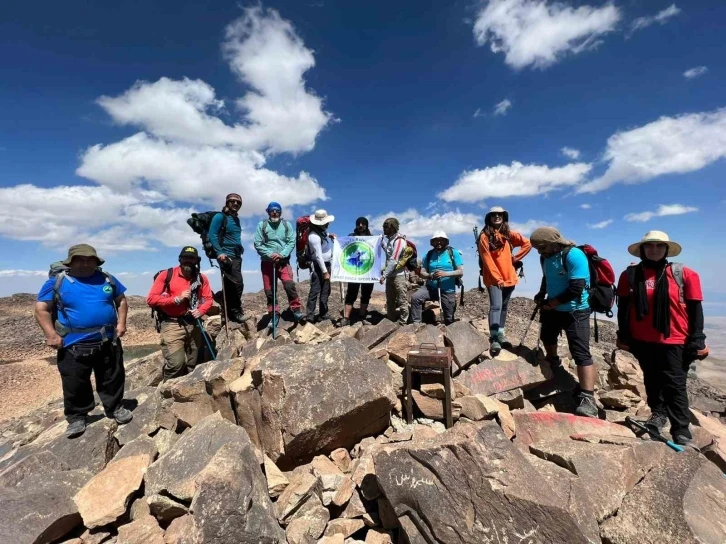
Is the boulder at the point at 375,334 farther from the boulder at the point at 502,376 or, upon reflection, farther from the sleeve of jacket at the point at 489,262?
the sleeve of jacket at the point at 489,262

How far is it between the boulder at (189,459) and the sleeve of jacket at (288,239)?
541 cm

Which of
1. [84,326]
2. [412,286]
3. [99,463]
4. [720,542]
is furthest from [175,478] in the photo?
[412,286]

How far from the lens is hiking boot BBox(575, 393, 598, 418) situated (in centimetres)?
629

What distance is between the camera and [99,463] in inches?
230

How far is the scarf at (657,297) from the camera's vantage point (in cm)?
539

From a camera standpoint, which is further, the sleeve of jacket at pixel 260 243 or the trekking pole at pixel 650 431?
the sleeve of jacket at pixel 260 243

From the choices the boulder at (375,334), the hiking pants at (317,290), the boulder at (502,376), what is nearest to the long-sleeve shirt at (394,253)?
the boulder at (375,334)

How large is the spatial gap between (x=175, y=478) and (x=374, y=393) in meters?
2.90

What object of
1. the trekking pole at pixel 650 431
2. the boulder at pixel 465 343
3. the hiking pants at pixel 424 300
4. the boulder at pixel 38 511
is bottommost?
the boulder at pixel 38 511

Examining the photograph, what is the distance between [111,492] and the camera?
477 centimetres

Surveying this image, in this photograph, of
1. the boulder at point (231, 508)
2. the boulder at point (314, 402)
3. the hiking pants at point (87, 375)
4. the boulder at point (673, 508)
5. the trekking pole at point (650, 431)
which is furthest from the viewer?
the hiking pants at point (87, 375)

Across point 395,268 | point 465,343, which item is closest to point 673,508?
point 465,343

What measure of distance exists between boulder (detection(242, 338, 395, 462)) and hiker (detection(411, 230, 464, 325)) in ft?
13.5

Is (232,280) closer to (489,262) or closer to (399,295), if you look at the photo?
(399,295)
